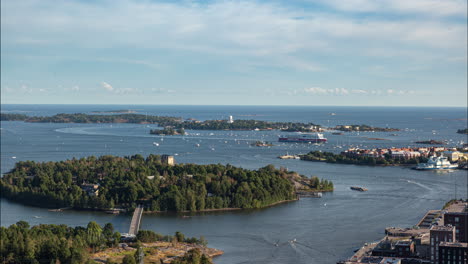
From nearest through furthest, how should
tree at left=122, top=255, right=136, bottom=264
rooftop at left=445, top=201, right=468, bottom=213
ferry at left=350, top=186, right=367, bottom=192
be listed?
tree at left=122, top=255, right=136, bottom=264, rooftop at left=445, top=201, right=468, bottom=213, ferry at left=350, top=186, right=367, bottom=192

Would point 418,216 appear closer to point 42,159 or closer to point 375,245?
point 375,245

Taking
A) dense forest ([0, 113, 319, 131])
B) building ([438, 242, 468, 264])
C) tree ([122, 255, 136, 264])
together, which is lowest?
tree ([122, 255, 136, 264])

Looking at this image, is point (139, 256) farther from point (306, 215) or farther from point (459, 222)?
point (459, 222)

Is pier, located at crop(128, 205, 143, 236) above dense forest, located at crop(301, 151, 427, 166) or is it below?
below

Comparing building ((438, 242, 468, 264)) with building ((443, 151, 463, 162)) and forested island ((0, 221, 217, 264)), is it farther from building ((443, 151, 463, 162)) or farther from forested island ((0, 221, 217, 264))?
building ((443, 151, 463, 162))

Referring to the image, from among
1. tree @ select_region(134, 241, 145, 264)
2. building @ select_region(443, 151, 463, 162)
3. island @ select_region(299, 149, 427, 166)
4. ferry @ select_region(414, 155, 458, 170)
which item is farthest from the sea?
building @ select_region(443, 151, 463, 162)

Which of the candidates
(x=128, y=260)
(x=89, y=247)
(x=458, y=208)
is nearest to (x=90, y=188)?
(x=89, y=247)
